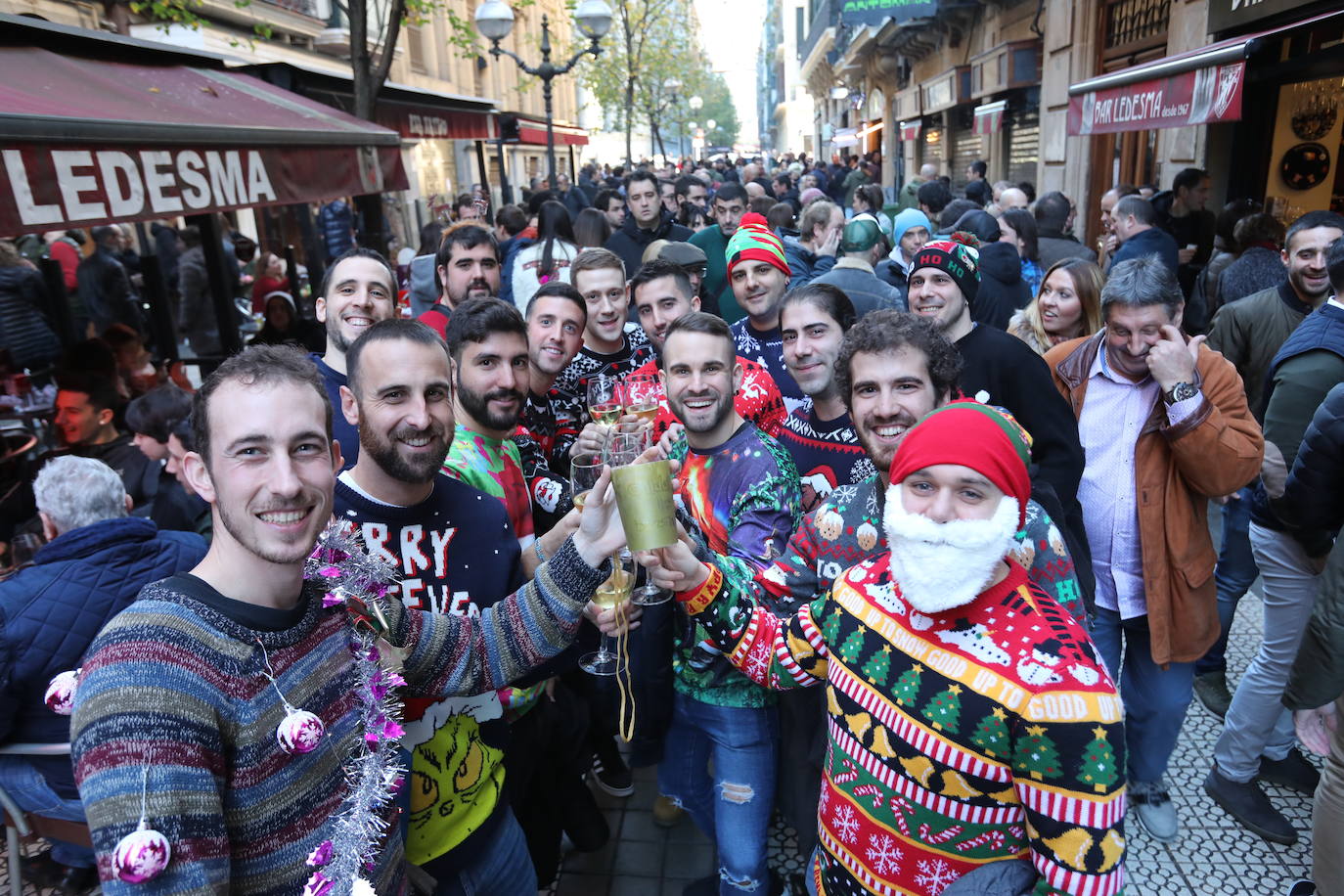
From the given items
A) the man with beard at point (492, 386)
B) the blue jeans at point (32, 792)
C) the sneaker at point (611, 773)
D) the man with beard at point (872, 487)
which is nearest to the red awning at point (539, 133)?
→ the man with beard at point (492, 386)

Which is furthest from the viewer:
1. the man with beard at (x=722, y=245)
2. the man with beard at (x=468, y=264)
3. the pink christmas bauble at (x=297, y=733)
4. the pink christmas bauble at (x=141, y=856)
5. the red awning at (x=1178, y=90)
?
the man with beard at (x=722, y=245)

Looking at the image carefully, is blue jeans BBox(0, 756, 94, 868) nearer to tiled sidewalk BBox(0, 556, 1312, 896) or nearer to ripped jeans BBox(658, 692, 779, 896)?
tiled sidewalk BBox(0, 556, 1312, 896)

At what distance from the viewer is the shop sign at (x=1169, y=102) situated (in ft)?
17.3

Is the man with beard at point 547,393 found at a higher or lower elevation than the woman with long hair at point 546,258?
lower

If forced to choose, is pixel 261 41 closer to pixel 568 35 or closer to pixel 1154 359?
pixel 1154 359

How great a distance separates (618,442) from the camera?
201 centimetres

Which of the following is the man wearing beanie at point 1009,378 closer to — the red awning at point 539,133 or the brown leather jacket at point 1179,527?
the brown leather jacket at point 1179,527

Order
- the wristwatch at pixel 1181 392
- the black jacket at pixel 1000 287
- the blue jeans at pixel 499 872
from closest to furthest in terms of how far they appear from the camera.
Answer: the blue jeans at pixel 499 872 → the wristwatch at pixel 1181 392 → the black jacket at pixel 1000 287

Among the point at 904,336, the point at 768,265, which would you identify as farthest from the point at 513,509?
the point at 768,265

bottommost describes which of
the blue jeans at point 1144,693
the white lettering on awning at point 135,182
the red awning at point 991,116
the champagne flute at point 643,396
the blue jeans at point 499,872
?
the blue jeans at point 1144,693

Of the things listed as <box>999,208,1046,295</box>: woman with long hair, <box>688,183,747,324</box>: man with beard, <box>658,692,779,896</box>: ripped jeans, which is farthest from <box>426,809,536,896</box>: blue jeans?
<box>999,208,1046,295</box>: woman with long hair

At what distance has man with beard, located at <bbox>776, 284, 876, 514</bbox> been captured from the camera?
295 cm

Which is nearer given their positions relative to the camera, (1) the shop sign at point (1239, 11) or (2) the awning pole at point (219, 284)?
(1) the shop sign at point (1239, 11)

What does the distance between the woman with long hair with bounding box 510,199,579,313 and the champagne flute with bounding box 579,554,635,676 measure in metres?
3.89
